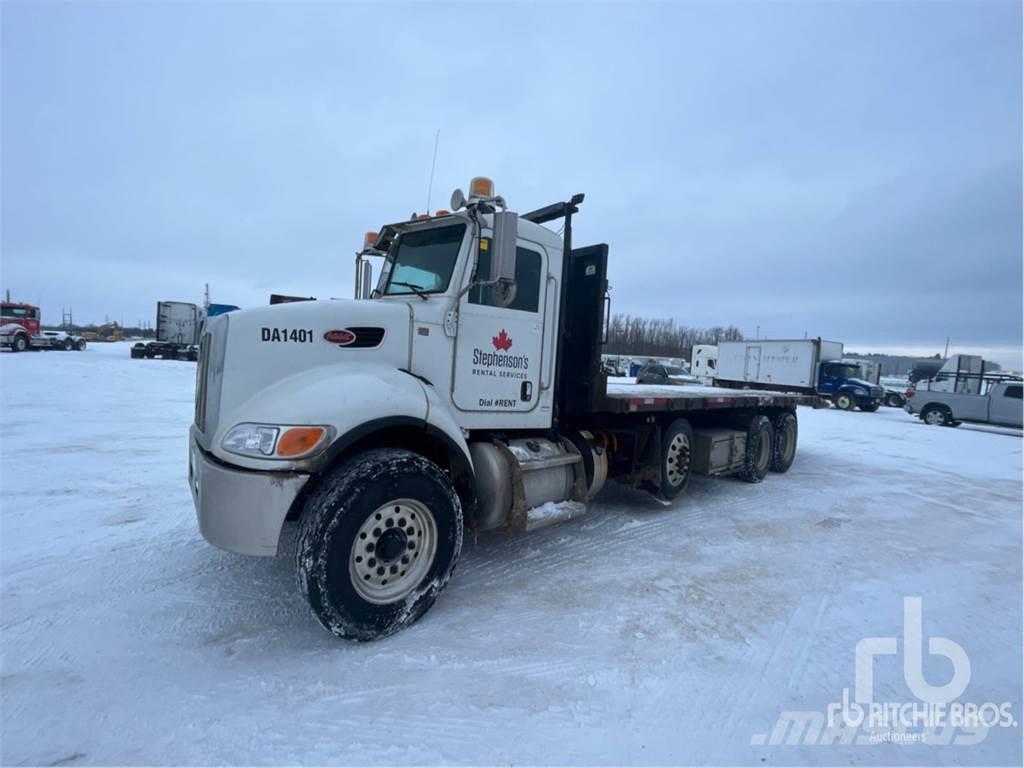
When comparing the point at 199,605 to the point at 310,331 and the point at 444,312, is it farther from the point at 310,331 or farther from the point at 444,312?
the point at 444,312

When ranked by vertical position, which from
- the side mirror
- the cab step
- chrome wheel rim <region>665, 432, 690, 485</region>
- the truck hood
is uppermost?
the side mirror

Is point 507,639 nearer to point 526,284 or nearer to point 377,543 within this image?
Answer: point 377,543

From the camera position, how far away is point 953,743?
8.87 ft

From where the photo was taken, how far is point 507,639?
3.43 meters

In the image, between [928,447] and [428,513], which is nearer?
[428,513]

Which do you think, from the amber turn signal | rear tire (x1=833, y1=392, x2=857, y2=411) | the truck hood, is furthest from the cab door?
rear tire (x1=833, y1=392, x2=857, y2=411)

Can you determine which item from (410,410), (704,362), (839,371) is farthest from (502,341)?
(704,362)

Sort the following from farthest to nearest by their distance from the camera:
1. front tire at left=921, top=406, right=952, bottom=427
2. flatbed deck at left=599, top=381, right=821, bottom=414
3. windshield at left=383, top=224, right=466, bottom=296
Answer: front tire at left=921, top=406, right=952, bottom=427, flatbed deck at left=599, top=381, right=821, bottom=414, windshield at left=383, top=224, right=466, bottom=296

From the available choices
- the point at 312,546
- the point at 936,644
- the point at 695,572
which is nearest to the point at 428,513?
the point at 312,546

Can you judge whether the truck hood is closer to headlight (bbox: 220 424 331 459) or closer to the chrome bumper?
headlight (bbox: 220 424 331 459)

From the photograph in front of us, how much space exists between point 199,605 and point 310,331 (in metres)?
2.07

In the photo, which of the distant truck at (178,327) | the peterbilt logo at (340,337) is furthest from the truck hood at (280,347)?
the distant truck at (178,327)

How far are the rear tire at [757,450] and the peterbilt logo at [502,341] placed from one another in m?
5.21

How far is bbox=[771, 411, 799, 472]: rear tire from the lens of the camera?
9.11 meters
